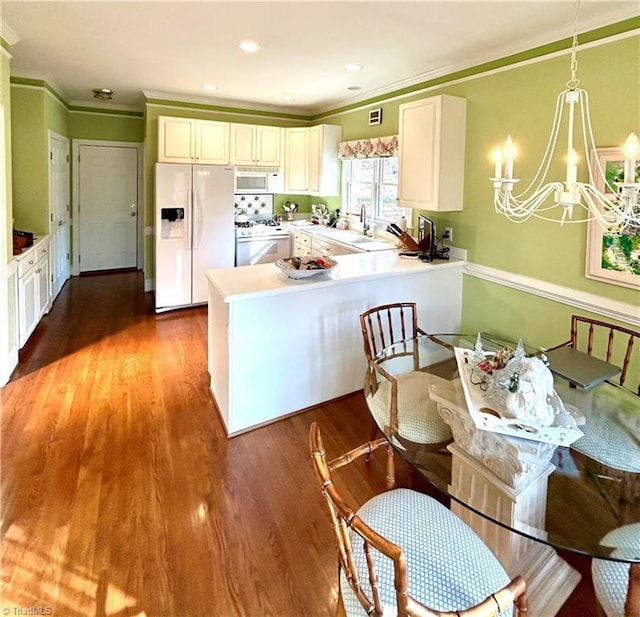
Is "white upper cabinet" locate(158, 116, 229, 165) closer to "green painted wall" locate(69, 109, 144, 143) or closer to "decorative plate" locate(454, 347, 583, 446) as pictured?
"green painted wall" locate(69, 109, 144, 143)

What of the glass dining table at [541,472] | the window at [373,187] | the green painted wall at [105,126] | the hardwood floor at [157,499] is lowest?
the hardwood floor at [157,499]

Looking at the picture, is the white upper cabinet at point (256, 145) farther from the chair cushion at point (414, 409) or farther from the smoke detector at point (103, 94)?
the chair cushion at point (414, 409)

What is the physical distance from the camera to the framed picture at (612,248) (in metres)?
2.56

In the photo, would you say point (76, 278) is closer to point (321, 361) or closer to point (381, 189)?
point (381, 189)

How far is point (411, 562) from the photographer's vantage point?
1307 mm

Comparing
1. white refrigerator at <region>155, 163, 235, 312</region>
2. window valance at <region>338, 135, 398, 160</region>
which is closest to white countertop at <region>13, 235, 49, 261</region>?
white refrigerator at <region>155, 163, 235, 312</region>

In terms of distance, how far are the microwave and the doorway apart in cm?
200

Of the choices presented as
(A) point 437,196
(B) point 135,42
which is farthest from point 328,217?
(B) point 135,42

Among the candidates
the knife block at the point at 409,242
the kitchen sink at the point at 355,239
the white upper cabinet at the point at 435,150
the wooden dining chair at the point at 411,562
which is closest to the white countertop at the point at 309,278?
the knife block at the point at 409,242

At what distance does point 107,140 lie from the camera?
6.55 metres

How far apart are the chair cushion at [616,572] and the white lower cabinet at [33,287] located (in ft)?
13.5

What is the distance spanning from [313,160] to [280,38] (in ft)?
8.56

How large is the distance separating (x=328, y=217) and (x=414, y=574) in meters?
5.07

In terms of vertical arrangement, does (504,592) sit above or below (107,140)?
below
